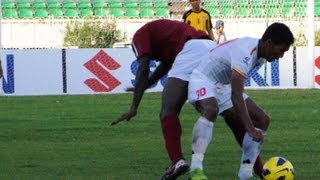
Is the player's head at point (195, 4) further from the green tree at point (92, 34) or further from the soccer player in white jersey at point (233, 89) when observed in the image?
the green tree at point (92, 34)

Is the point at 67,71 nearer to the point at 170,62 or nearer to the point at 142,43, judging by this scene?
the point at 170,62

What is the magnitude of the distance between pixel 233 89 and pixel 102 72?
17699mm

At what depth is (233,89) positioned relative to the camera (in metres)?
8.50

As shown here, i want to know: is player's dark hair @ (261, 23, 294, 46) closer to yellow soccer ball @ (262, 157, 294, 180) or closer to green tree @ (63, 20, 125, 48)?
yellow soccer ball @ (262, 157, 294, 180)

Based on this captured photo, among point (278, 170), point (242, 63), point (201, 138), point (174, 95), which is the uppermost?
point (242, 63)

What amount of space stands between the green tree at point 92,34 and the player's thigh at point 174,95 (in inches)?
901

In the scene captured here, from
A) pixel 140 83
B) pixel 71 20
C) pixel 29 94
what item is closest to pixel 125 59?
pixel 29 94

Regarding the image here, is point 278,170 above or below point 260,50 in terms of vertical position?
below

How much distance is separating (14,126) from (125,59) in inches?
388

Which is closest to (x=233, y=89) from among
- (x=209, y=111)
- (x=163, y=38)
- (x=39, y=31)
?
(x=209, y=111)

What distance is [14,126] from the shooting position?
16.7 meters

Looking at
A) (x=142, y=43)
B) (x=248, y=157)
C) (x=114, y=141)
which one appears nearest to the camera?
(x=248, y=157)

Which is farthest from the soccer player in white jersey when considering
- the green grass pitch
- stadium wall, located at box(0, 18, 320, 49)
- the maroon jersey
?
stadium wall, located at box(0, 18, 320, 49)

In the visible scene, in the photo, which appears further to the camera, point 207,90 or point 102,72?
point 102,72
